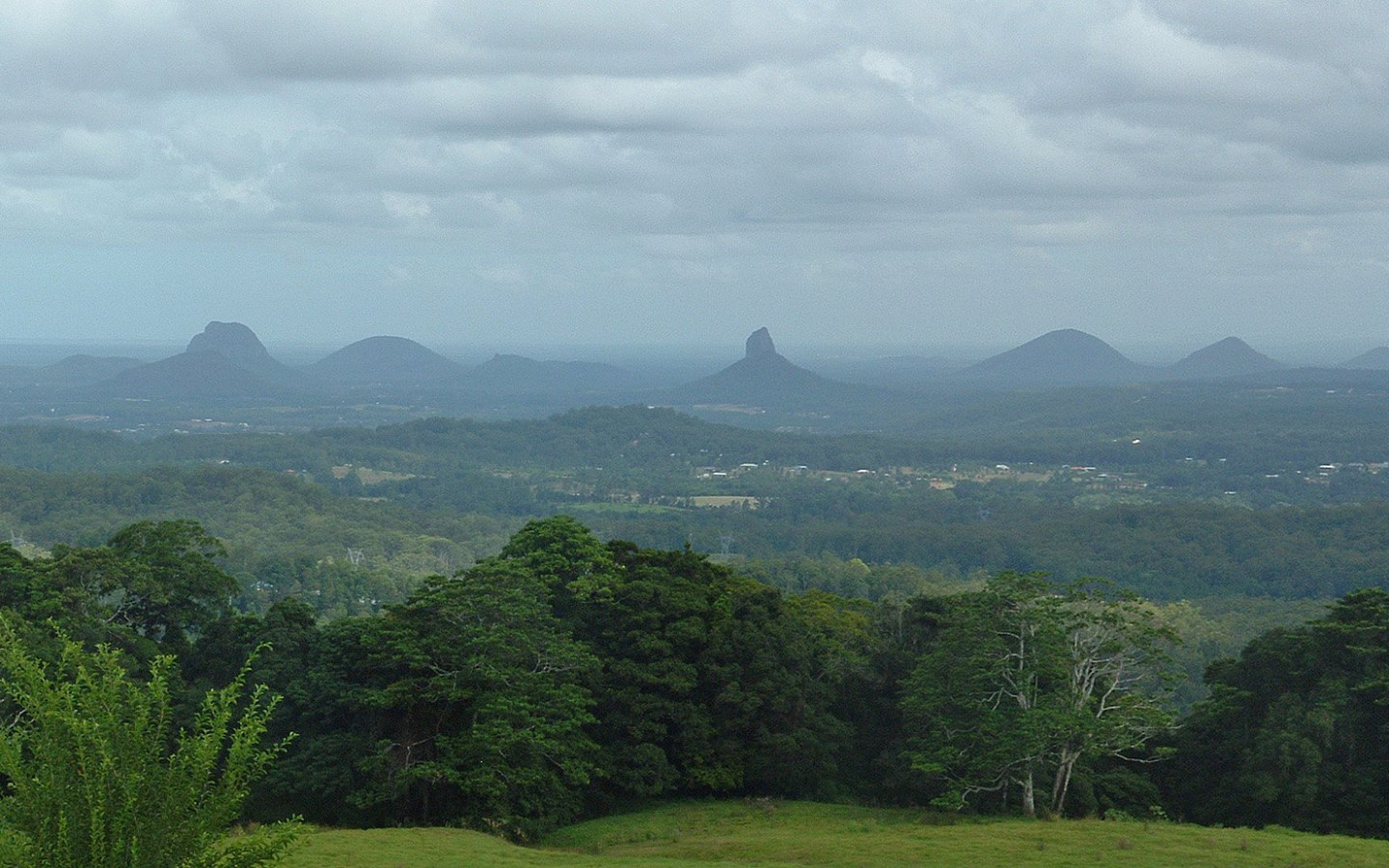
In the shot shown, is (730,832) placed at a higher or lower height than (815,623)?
lower

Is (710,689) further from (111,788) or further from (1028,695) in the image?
(111,788)

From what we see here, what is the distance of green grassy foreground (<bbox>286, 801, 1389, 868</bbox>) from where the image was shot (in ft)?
58.2

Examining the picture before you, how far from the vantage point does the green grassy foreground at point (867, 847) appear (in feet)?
58.2

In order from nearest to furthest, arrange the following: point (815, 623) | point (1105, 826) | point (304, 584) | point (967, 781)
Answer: point (1105, 826)
point (967, 781)
point (815, 623)
point (304, 584)

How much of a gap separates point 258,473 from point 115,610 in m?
93.5

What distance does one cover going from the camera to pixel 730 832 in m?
22.1

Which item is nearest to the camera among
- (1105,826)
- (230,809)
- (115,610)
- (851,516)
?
(230,809)

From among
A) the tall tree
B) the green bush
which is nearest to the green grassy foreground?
the tall tree

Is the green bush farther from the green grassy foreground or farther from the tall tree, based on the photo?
the tall tree

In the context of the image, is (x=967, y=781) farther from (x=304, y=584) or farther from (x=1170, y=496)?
(x=1170, y=496)

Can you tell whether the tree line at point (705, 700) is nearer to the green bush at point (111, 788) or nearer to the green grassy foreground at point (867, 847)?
the green grassy foreground at point (867, 847)

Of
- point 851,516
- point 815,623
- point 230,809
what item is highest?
point 230,809

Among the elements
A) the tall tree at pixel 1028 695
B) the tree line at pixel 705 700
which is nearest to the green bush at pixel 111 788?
the tree line at pixel 705 700

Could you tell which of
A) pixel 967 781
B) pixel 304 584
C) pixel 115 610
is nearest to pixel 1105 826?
pixel 967 781
